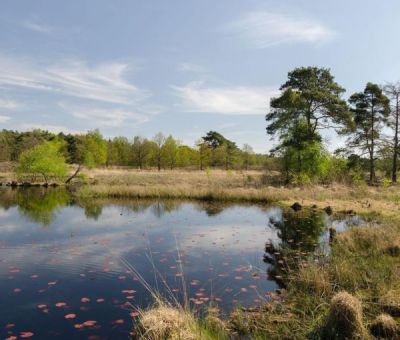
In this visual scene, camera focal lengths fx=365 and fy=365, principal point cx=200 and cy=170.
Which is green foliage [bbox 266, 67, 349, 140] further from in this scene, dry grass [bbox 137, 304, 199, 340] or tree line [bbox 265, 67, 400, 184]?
dry grass [bbox 137, 304, 199, 340]

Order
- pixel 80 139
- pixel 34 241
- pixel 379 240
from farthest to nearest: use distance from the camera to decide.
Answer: pixel 80 139 < pixel 34 241 < pixel 379 240

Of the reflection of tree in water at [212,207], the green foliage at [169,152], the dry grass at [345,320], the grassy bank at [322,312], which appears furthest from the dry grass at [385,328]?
the green foliage at [169,152]

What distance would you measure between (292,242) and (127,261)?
6.19 meters

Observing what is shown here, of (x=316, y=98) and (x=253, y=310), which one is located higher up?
(x=316, y=98)

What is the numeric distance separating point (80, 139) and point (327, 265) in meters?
71.0

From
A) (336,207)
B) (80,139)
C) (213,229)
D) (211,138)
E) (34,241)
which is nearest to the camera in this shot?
(34,241)

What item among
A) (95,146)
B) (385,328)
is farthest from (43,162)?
(385,328)

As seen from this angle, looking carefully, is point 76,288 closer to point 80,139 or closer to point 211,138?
point 80,139

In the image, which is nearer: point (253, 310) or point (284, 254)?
point (253, 310)

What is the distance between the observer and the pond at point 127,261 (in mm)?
7176

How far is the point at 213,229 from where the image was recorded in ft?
54.1

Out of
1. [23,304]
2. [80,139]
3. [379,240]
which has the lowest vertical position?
[23,304]

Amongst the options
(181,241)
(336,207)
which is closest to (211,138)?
(336,207)

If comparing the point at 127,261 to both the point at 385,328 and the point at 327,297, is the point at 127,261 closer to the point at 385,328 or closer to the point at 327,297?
the point at 327,297
